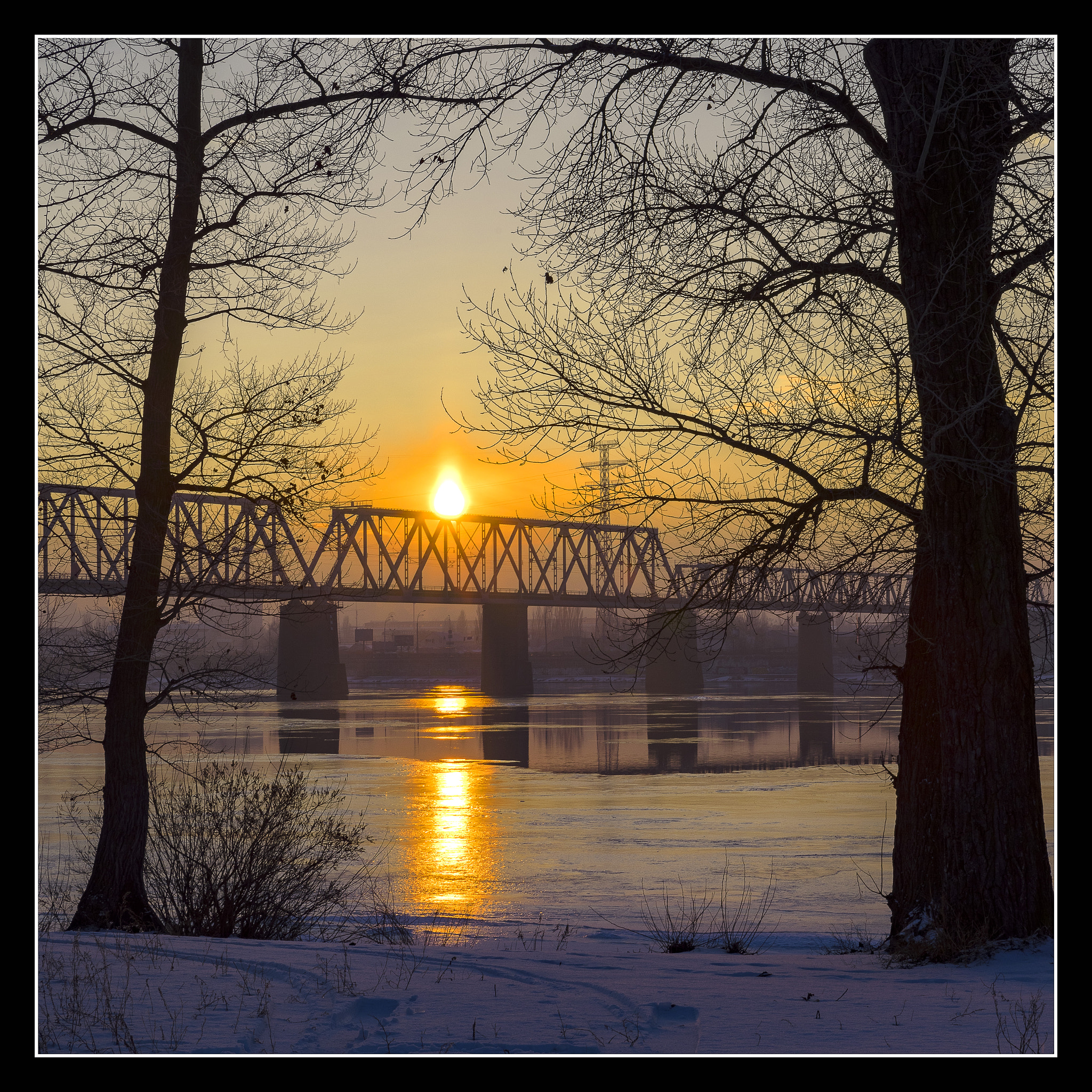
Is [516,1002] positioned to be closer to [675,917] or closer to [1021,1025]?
[1021,1025]

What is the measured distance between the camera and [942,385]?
27.8 ft

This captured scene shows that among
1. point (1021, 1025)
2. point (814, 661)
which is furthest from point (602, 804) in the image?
point (814, 661)

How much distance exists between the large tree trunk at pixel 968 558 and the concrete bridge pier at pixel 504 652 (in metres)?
86.3

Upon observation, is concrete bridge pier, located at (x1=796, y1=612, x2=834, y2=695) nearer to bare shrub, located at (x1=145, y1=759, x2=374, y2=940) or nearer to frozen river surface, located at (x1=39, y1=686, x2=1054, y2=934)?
frozen river surface, located at (x1=39, y1=686, x2=1054, y2=934)

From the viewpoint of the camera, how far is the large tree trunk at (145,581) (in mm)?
11430

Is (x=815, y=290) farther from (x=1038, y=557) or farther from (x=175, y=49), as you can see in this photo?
(x=175, y=49)

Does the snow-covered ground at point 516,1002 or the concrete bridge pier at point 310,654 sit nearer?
the snow-covered ground at point 516,1002

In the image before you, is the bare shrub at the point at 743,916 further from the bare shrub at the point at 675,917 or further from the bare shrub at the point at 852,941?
the bare shrub at the point at 852,941

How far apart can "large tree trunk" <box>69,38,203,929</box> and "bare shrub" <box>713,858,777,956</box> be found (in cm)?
551

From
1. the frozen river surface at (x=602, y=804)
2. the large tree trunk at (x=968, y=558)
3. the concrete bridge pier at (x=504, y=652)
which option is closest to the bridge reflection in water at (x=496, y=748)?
the frozen river surface at (x=602, y=804)

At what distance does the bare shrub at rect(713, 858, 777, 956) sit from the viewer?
10.7 m

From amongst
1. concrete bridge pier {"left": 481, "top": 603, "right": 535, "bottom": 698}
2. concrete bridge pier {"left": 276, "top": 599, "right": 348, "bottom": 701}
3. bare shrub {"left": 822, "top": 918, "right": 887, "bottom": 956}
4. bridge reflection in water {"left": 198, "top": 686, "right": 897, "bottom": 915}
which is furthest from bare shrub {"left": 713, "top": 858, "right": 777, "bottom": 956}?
concrete bridge pier {"left": 481, "top": 603, "right": 535, "bottom": 698}

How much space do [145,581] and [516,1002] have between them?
22.2 feet
